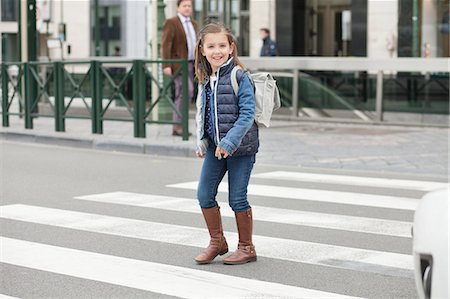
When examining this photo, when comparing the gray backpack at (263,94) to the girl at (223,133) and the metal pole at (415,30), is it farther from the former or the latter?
the metal pole at (415,30)

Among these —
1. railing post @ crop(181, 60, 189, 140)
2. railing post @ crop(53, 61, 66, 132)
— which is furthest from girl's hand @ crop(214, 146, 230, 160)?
railing post @ crop(53, 61, 66, 132)

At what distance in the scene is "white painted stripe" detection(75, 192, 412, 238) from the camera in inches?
283

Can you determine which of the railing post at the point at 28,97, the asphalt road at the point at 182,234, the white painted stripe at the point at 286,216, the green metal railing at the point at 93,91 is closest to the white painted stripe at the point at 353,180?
the asphalt road at the point at 182,234

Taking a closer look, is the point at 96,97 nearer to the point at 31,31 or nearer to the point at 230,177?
the point at 31,31

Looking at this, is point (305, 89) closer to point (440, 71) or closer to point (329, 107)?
point (329, 107)

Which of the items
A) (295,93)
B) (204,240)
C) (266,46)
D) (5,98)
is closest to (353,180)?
(204,240)

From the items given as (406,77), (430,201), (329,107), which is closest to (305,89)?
(329,107)

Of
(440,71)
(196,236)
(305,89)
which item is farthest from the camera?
(305,89)

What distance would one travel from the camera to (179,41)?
533 inches

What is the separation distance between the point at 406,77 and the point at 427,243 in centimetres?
1420

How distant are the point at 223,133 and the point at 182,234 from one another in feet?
4.61

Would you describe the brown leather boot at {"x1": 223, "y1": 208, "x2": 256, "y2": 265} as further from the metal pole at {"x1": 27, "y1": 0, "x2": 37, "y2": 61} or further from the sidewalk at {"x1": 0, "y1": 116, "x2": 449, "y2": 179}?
the metal pole at {"x1": 27, "y1": 0, "x2": 37, "y2": 61}

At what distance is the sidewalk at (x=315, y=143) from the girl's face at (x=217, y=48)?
5.25 m

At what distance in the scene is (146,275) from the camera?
217 inches
